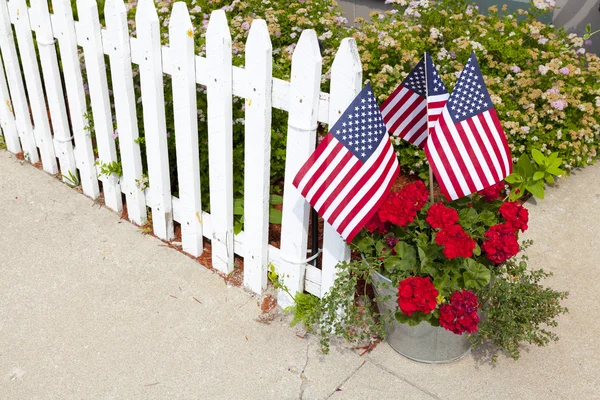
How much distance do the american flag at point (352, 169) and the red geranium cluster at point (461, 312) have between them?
0.50 meters

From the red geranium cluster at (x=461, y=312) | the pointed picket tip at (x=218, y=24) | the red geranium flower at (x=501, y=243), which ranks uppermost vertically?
the pointed picket tip at (x=218, y=24)

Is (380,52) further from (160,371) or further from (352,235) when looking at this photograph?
(160,371)

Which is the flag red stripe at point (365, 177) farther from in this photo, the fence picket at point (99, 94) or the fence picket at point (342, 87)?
the fence picket at point (99, 94)

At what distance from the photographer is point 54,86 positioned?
4.15 meters

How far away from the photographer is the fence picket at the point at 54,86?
395 cm

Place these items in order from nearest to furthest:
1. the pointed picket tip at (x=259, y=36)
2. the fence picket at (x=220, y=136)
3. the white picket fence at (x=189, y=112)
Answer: the pointed picket tip at (x=259, y=36) → the white picket fence at (x=189, y=112) → the fence picket at (x=220, y=136)

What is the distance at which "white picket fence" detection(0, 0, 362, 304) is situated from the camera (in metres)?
2.93

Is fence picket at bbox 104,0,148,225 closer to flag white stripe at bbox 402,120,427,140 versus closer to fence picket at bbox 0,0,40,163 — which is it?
fence picket at bbox 0,0,40,163

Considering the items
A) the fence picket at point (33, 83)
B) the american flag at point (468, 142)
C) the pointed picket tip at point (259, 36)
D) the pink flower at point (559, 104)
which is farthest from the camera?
the pink flower at point (559, 104)

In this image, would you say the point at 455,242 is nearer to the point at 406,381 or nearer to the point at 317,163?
the point at 317,163

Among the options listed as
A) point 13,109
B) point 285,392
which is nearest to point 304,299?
point 285,392

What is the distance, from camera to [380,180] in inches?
109

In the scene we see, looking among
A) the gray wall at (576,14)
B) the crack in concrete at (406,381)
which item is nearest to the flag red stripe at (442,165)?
the crack in concrete at (406,381)

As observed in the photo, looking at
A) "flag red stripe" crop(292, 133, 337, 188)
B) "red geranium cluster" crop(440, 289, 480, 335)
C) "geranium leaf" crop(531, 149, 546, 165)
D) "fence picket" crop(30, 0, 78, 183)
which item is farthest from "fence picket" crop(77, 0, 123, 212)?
"geranium leaf" crop(531, 149, 546, 165)
